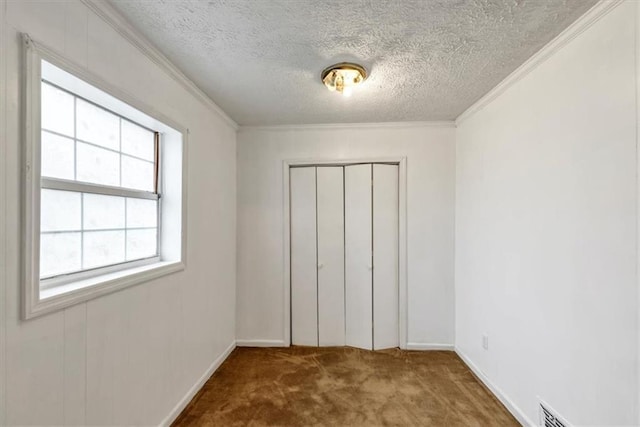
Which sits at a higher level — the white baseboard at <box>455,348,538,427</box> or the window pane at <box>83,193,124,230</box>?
the window pane at <box>83,193,124,230</box>

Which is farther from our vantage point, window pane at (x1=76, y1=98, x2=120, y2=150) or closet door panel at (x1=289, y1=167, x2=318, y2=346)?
closet door panel at (x1=289, y1=167, x2=318, y2=346)

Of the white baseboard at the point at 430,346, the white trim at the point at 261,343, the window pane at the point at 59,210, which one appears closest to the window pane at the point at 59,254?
the window pane at the point at 59,210

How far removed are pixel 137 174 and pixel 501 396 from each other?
119 inches

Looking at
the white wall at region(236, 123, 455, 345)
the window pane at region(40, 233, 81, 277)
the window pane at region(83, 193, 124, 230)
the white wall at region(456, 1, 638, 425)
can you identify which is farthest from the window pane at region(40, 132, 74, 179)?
the white wall at region(456, 1, 638, 425)

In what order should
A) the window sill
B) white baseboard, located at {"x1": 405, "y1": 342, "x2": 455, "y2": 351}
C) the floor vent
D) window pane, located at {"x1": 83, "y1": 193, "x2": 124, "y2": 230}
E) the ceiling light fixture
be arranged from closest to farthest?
the window sill
window pane, located at {"x1": 83, "y1": 193, "x2": 124, "y2": 230}
the floor vent
the ceiling light fixture
white baseboard, located at {"x1": 405, "y1": 342, "x2": 455, "y2": 351}

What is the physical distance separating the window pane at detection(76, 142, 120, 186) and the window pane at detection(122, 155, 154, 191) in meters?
0.06

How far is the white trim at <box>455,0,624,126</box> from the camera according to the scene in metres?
1.33

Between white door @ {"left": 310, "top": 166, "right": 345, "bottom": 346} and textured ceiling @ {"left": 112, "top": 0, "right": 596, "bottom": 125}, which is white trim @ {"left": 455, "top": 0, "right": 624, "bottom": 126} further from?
white door @ {"left": 310, "top": 166, "right": 345, "bottom": 346}

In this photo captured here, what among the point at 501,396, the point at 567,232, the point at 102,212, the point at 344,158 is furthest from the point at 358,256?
the point at 102,212

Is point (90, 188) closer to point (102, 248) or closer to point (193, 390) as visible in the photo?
point (102, 248)

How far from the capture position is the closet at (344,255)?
10.2 feet

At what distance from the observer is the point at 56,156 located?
1264mm

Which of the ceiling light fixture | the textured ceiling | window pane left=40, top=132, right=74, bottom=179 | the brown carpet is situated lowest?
the brown carpet

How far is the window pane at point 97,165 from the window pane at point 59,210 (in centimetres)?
12
